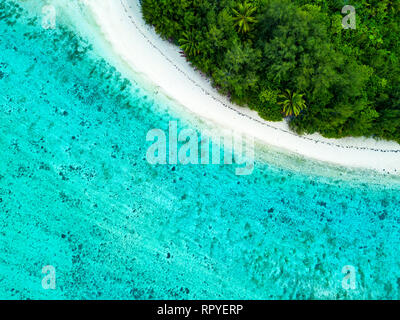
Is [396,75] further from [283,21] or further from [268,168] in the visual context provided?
[268,168]

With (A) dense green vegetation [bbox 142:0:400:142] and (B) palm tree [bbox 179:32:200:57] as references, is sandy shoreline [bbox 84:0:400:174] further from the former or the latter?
(B) palm tree [bbox 179:32:200:57]

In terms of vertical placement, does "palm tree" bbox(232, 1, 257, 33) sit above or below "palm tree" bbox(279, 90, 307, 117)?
above

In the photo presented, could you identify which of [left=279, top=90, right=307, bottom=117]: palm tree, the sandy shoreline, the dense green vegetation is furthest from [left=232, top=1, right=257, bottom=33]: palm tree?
[left=279, top=90, right=307, bottom=117]: palm tree

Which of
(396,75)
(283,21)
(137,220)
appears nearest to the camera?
(283,21)

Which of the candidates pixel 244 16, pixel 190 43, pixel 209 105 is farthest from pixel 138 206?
pixel 244 16

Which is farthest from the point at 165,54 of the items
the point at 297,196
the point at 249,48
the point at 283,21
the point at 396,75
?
the point at 396,75

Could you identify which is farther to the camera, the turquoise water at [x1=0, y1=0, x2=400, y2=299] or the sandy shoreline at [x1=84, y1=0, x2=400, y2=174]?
the sandy shoreline at [x1=84, y1=0, x2=400, y2=174]
